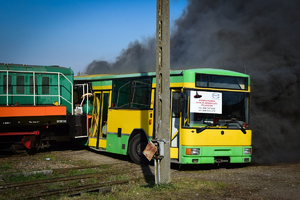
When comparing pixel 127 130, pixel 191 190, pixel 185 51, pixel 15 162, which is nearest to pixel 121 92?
pixel 127 130

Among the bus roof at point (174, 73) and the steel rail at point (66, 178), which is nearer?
the steel rail at point (66, 178)

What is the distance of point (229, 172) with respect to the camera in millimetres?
9266

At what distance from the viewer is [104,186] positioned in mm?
7348

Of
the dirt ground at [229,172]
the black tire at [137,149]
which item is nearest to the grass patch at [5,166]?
the dirt ground at [229,172]

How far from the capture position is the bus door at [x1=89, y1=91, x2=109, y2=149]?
12.5 m

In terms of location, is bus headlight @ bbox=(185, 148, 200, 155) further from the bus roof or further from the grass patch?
the grass patch

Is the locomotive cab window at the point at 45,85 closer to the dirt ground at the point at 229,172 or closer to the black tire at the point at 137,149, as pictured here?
the dirt ground at the point at 229,172

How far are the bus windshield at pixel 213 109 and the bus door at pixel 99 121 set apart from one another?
434 cm

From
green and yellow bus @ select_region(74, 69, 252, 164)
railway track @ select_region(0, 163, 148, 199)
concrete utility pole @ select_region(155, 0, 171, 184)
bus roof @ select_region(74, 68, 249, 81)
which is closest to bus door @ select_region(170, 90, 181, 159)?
green and yellow bus @ select_region(74, 69, 252, 164)

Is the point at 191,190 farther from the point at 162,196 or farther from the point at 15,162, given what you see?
the point at 15,162

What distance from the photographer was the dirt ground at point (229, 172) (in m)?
6.61

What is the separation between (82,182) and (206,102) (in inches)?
160

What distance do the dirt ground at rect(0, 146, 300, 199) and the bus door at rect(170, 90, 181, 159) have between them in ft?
1.92

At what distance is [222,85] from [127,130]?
12.1 ft
